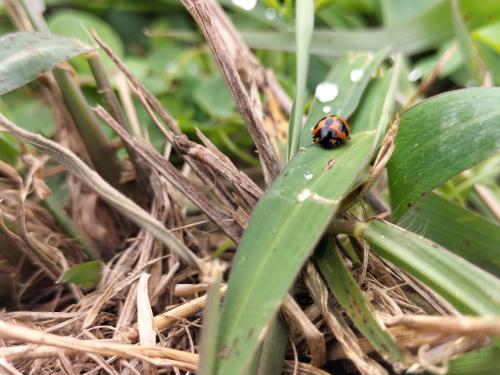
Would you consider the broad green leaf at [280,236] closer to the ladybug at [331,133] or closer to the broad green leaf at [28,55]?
the ladybug at [331,133]

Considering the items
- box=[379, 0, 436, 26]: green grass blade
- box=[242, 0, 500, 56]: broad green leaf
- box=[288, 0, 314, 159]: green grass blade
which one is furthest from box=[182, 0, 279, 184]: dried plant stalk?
box=[379, 0, 436, 26]: green grass blade

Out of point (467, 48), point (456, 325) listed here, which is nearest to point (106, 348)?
point (456, 325)

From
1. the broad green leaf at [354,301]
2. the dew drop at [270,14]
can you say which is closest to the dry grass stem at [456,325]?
the broad green leaf at [354,301]

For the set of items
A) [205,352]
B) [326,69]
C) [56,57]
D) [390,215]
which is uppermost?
[326,69]

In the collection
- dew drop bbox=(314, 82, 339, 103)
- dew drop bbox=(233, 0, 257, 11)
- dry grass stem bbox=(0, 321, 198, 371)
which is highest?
dew drop bbox=(233, 0, 257, 11)

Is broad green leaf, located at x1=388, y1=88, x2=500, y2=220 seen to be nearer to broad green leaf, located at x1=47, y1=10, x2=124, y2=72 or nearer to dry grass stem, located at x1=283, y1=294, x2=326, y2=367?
dry grass stem, located at x1=283, y1=294, x2=326, y2=367

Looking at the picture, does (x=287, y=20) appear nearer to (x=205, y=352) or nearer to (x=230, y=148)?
(x=230, y=148)

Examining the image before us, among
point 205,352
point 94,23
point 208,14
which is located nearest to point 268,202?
point 205,352
